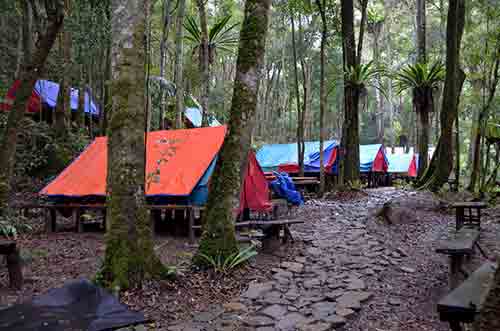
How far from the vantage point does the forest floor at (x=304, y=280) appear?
375 cm

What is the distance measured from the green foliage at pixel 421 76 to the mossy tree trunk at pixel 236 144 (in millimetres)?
8203

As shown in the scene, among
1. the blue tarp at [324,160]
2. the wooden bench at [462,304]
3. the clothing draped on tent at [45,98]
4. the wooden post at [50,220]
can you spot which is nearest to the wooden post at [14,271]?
the wooden post at [50,220]

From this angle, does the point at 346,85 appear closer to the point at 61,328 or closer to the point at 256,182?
the point at 256,182

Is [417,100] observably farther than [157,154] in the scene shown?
Yes

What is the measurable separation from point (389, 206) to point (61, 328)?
686 centimetres

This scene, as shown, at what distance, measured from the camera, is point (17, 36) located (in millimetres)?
12922

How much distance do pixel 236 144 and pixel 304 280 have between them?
178 cm

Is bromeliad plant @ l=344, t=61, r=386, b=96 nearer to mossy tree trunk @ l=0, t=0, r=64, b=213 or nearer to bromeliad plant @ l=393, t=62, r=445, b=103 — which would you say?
bromeliad plant @ l=393, t=62, r=445, b=103

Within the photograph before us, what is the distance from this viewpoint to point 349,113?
12031 millimetres

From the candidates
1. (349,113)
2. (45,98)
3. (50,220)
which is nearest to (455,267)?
(50,220)

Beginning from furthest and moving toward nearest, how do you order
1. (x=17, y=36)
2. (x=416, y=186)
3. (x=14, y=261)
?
(x=17, y=36) < (x=416, y=186) < (x=14, y=261)

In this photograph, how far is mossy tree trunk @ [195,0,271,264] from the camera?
4.73 metres

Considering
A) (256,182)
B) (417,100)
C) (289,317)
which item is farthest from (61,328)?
(417,100)

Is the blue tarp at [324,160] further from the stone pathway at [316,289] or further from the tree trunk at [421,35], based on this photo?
the stone pathway at [316,289]
